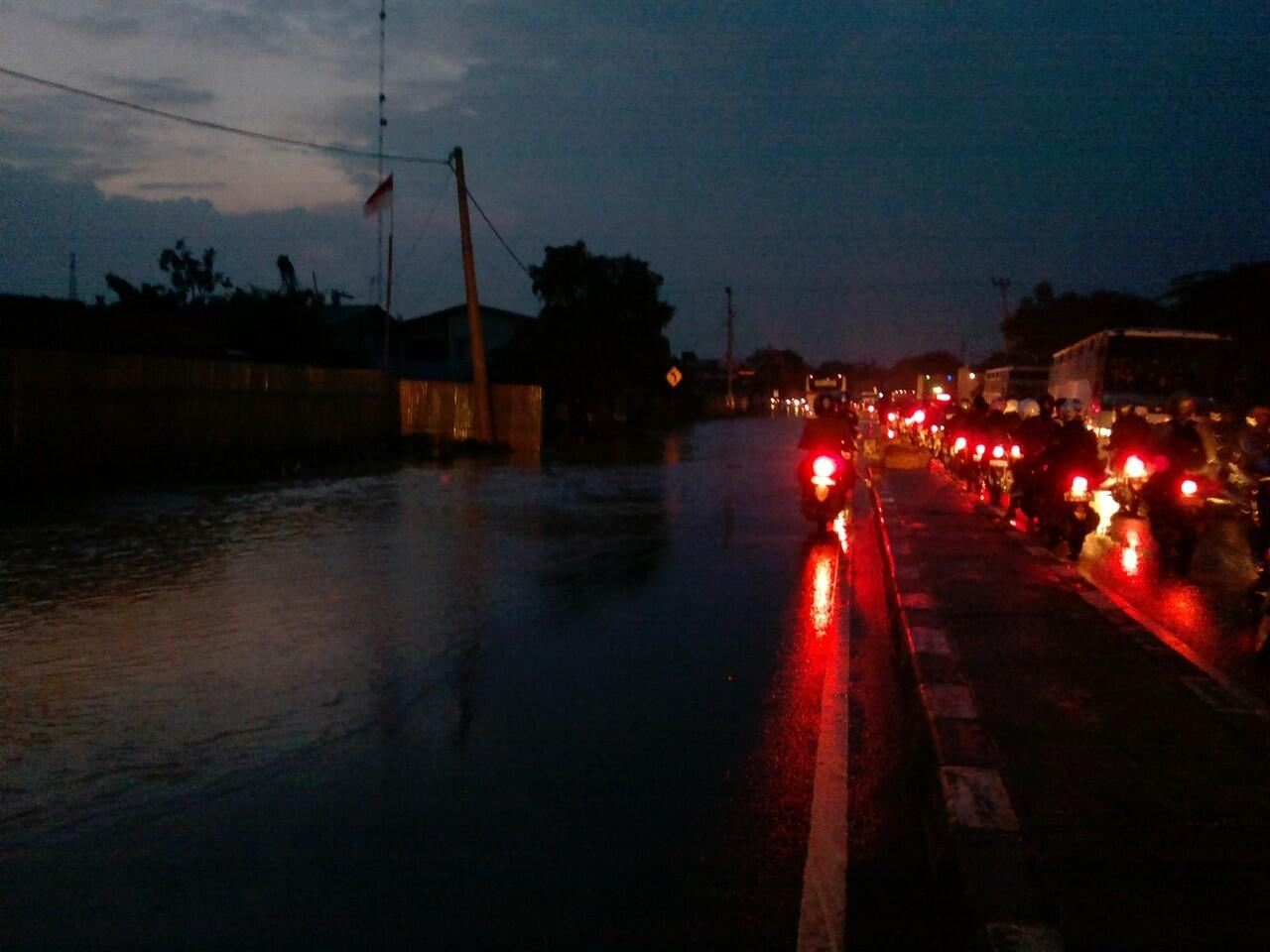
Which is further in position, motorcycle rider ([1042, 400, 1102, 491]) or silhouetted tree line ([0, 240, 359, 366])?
silhouetted tree line ([0, 240, 359, 366])

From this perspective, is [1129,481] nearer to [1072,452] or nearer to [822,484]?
[1072,452]

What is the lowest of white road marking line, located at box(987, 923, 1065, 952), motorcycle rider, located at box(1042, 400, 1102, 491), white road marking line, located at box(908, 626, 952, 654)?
white road marking line, located at box(987, 923, 1065, 952)

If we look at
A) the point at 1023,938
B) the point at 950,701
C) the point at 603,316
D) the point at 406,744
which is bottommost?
the point at 406,744

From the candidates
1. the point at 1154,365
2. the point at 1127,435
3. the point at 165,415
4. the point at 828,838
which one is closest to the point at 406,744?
the point at 828,838

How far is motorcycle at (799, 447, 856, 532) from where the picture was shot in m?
15.8

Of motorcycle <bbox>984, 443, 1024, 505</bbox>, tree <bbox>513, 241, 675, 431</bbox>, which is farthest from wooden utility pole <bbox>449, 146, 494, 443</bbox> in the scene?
motorcycle <bbox>984, 443, 1024, 505</bbox>

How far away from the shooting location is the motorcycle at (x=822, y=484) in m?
15.8

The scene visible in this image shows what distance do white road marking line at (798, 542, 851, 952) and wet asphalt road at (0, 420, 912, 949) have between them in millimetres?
67

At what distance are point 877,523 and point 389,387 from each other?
20.0m

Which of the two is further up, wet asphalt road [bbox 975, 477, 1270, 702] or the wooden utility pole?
the wooden utility pole

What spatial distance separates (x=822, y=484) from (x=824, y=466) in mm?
215

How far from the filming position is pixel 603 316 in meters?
53.4

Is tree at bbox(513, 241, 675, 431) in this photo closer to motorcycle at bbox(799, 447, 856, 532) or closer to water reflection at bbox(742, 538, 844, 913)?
motorcycle at bbox(799, 447, 856, 532)

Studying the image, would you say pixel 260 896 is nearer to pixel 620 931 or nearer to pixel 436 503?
pixel 620 931
